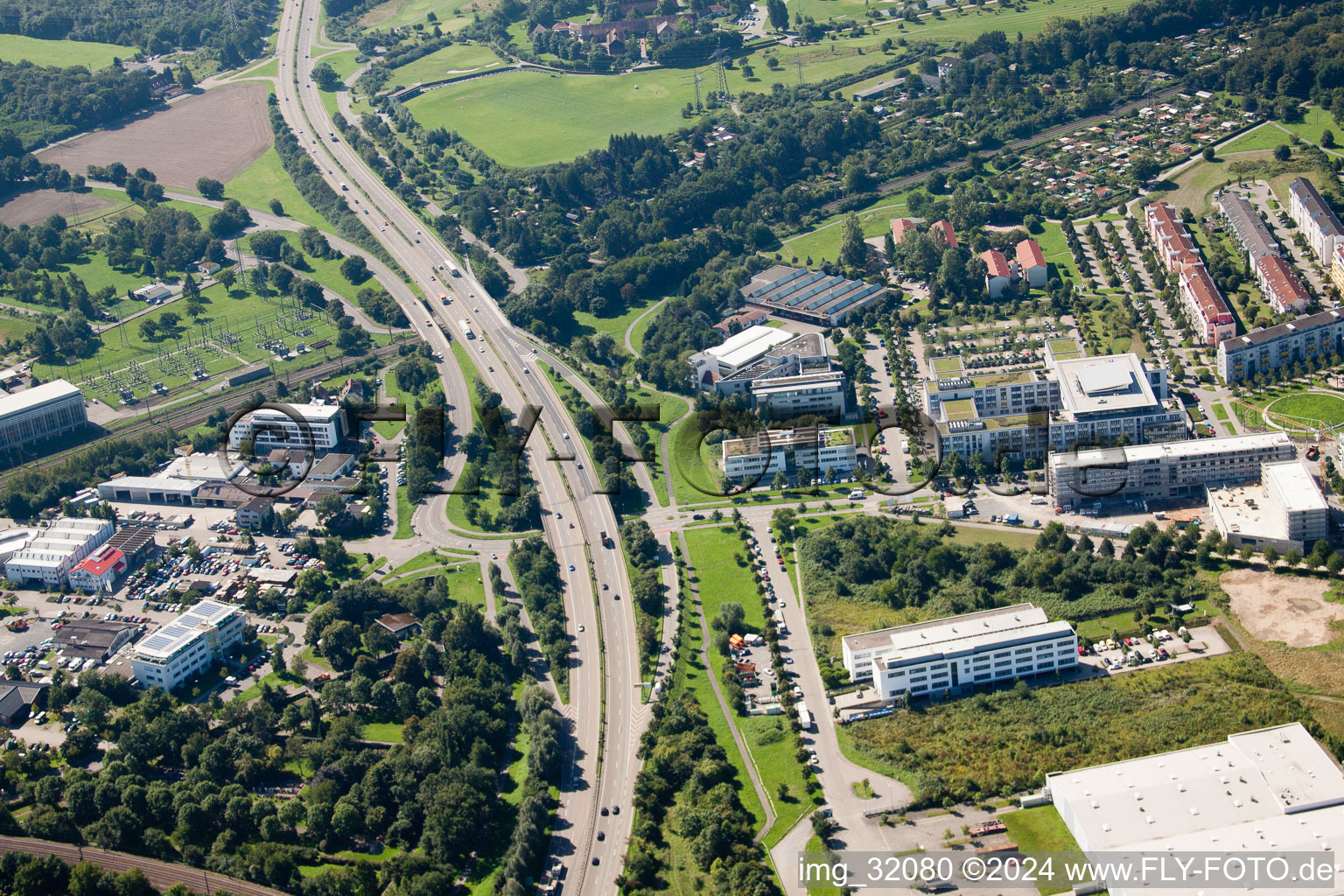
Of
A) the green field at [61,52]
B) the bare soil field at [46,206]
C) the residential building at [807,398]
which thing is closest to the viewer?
the residential building at [807,398]

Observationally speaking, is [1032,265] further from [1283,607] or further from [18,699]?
[18,699]

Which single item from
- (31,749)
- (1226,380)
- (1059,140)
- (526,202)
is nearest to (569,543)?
(31,749)

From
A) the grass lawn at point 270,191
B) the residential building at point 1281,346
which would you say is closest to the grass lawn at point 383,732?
the residential building at point 1281,346

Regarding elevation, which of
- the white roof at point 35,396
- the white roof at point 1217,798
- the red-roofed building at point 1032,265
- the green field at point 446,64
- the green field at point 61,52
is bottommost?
the white roof at point 1217,798

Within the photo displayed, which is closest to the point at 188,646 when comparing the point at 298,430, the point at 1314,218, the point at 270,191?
the point at 298,430

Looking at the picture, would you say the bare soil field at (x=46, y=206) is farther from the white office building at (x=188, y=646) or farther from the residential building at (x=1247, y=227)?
the residential building at (x=1247, y=227)

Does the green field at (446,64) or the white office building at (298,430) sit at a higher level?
the green field at (446,64)

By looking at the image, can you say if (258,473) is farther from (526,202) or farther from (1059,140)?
(1059,140)

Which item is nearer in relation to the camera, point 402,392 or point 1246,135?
point 402,392
